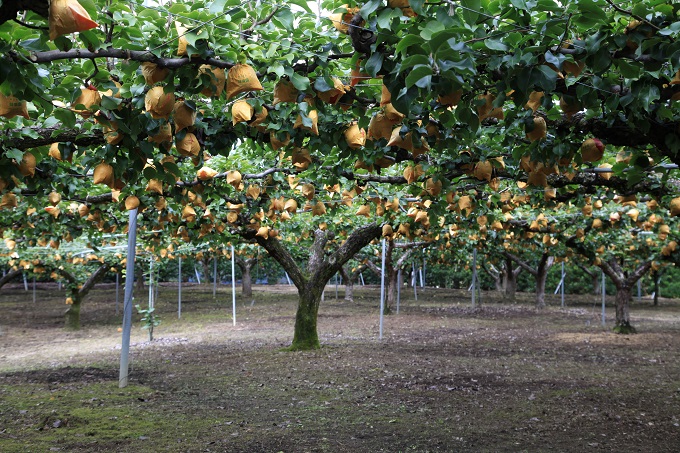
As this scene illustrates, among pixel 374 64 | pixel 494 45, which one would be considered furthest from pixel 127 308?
pixel 494 45

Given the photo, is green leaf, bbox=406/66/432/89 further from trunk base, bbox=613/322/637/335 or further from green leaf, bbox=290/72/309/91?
trunk base, bbox=613/322/637/335

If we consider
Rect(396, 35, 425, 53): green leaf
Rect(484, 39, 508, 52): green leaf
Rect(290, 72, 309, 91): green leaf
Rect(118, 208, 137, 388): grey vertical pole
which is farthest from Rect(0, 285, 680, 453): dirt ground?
Rect(396, 35, 425, 53): green leaf

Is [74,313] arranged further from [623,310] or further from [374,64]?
[374,64]

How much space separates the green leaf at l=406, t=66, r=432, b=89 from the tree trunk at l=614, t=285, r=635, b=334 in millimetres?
14378

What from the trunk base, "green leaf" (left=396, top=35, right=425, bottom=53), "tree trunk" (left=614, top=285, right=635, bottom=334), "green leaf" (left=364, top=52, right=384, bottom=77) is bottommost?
the trunk base

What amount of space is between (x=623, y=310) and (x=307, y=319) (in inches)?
343

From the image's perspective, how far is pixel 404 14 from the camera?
211 centimetres

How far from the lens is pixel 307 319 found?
10.6 metres

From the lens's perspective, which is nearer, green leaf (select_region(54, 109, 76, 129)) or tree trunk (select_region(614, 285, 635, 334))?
green leaf (select_region(54, 109, 76, 129))

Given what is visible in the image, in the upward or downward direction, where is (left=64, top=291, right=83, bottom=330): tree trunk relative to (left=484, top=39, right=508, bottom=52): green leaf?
downward

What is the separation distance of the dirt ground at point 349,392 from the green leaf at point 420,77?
12.0 ft

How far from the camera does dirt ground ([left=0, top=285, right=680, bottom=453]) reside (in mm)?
5074

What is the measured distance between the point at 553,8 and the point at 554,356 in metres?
9.31

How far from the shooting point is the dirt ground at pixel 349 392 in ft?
16.6
